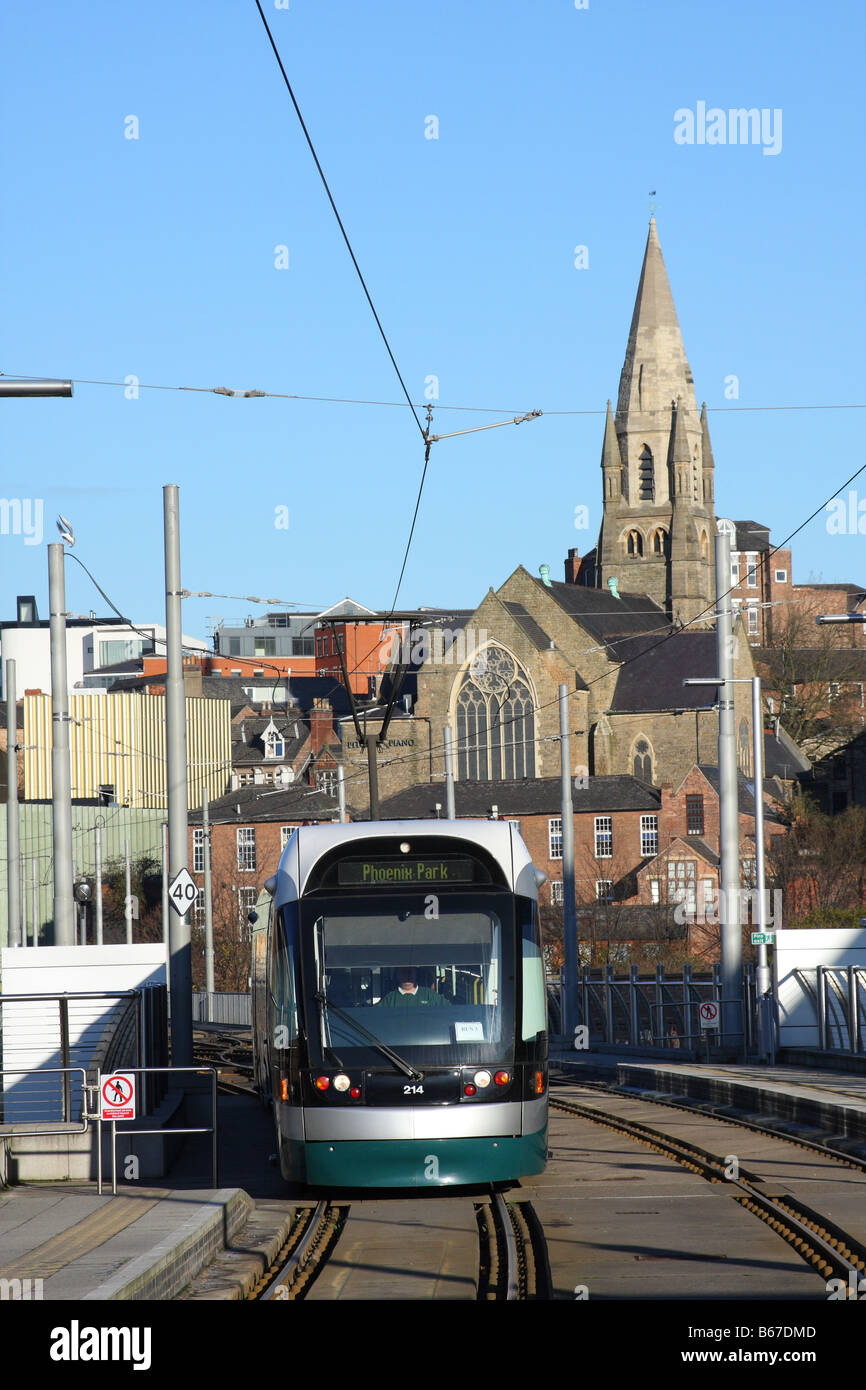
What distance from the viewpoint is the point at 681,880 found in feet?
272

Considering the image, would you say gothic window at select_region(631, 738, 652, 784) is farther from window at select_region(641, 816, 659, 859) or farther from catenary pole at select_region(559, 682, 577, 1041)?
catenary pole at select_region(559, 682, 577, 1041)

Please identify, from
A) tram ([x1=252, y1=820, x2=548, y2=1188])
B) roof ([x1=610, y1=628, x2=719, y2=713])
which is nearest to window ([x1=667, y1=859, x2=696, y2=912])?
roof ([x1=610, y1=628, x2=719, y2=713])

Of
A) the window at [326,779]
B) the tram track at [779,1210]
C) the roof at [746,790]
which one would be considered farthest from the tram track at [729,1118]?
the window at [326,779]

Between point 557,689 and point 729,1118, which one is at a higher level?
point 557,689

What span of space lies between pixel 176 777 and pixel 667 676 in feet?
277

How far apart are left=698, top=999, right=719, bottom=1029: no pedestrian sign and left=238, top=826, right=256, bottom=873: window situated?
2629 inches

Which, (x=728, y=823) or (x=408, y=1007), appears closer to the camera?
(x=408, y=1007)

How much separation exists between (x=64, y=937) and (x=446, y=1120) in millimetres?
11851

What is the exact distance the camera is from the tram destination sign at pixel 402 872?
1375 cm

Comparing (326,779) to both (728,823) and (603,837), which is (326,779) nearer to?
(603,837)

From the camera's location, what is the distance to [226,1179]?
15.3 m

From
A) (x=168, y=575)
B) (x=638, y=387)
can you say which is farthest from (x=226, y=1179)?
(x=638, y=387)

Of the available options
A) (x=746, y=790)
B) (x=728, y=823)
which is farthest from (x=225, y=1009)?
(x=746, y=790)
